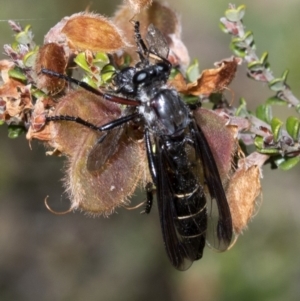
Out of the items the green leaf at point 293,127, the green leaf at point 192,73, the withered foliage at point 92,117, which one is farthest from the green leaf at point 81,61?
the green leaf at point 293,127

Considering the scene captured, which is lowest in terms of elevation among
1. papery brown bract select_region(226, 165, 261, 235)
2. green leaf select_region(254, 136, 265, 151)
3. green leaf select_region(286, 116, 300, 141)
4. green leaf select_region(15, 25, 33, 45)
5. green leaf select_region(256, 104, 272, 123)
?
papery brown bract select_region(226, 165, 261, 235)

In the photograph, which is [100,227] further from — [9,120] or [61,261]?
[9,120]

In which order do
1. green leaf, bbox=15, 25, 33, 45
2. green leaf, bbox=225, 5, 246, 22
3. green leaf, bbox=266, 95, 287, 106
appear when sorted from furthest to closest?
green leaf, bbox=266, 95, 287, 106 → green leaf, bbox=225, 5, 246, 22 → green leaf, bbox=15, 25, 33, 45

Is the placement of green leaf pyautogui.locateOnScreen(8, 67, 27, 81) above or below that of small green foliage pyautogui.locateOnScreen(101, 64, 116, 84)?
below

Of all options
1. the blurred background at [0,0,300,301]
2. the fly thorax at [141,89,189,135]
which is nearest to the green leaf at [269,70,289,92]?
the fly thorax at [141,89,189,135]

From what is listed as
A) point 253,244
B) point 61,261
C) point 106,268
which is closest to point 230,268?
point 253,244

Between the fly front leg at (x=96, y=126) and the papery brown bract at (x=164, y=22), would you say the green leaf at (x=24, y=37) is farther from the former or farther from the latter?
the papery brown bract at (x=164, y=22)

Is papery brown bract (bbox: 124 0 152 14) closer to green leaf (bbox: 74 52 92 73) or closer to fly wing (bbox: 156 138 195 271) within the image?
green leaf (bbox: 74 52 92 73)

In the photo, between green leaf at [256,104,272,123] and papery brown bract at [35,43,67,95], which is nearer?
papery brown bract at [35,43,67,95]
